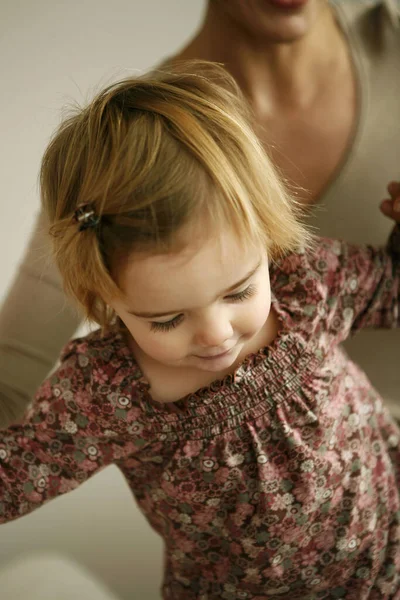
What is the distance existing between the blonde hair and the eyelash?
5 cm

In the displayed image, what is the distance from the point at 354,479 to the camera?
0.84m

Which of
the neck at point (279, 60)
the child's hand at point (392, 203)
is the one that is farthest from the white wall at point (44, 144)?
the child's hand at point (392, 203)

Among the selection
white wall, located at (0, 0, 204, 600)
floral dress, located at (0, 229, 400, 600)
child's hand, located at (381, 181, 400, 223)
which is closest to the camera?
floral dress, located at (0, 229, 400, 600)

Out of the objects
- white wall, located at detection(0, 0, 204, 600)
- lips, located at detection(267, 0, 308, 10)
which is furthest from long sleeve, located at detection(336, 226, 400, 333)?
white wall, located at detection(0, 0, 204, 600)

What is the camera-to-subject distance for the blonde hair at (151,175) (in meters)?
0.62

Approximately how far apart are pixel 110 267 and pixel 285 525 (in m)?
0.36

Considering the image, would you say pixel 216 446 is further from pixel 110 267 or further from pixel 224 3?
pixel 224 3

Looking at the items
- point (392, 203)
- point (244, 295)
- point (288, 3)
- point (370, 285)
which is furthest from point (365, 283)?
point (288, 3)

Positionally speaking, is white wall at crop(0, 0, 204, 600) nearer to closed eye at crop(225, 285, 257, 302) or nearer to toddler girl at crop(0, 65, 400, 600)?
toddler girl at crop(0, 65, 400, 600)

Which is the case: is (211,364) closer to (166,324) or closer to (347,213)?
(166,324)

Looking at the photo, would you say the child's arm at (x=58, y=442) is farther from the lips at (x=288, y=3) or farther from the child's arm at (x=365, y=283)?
the lips at (x=288, y=3)

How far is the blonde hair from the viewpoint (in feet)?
2.04

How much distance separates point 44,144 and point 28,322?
446 millimetres

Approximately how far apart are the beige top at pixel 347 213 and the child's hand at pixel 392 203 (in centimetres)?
7
